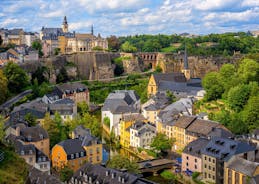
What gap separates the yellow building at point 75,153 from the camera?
31.4 metres

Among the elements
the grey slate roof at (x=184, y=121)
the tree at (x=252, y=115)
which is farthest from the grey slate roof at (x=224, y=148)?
the tree at (x=252, y=115)

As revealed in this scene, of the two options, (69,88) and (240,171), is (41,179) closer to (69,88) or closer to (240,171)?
(240,171)

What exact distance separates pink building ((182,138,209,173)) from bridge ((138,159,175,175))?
167cm

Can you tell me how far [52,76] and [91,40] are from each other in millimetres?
23619

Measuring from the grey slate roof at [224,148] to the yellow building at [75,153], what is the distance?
8725 mm

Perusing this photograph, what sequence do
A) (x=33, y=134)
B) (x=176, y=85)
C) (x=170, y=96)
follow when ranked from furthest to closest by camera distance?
(x=176, y=85) → (x=170, y=96) → (x=33, y=134)

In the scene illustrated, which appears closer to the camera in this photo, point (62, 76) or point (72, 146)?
point (72, 146)

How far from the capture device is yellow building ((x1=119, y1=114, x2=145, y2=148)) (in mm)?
41406

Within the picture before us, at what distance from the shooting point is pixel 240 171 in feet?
90.2

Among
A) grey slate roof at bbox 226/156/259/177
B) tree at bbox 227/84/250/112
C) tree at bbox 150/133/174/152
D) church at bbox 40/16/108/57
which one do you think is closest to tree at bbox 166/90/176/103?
tree at bbox 227/84/250/112

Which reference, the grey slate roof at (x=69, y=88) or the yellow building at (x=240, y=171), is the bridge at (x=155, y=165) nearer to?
the yellow building at (x=240, y=171)

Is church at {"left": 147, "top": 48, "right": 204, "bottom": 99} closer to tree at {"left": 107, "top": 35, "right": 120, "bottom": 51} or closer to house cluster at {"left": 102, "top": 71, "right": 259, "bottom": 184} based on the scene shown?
house cluster at {"left": 102, "top": 71, "right": 259, "bottom": 184}

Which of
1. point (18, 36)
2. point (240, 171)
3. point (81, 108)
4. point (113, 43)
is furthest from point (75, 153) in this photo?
point (113, 43)

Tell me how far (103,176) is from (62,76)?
137ft
